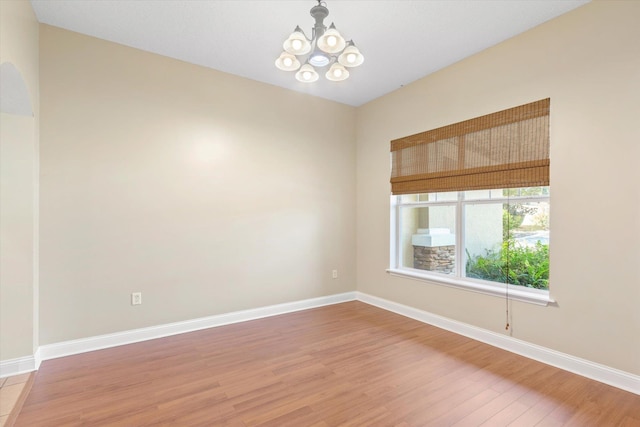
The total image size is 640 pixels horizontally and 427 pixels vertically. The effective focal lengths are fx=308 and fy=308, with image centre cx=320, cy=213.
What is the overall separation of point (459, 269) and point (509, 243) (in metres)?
0.66

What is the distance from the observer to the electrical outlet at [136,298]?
3.12 metres

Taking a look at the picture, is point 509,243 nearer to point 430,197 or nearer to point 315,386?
point 430,197

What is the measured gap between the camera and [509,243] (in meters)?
3.07

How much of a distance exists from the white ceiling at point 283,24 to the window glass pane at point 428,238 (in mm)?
1754

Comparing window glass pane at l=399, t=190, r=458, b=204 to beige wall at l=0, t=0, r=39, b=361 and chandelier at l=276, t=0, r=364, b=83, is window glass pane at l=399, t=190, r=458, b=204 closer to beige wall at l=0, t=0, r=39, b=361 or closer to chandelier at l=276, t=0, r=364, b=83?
chandelier at l=276, t=0, r=364, b=83

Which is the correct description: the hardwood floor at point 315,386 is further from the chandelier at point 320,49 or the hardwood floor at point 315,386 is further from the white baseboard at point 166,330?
the chandelier at point 320,49

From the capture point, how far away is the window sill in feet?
9.05

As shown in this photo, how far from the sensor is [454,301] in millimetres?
3428

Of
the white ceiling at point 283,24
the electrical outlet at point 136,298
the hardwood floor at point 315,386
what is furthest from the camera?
the electrical outlet at point 136,298

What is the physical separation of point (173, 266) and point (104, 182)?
3.50 ft

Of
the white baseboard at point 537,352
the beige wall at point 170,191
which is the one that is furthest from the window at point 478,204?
the beige wall at point 170,191

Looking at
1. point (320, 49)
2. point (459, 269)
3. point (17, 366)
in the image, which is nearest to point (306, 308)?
point (459, 269)

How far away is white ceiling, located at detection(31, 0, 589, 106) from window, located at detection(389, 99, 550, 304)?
757 mm

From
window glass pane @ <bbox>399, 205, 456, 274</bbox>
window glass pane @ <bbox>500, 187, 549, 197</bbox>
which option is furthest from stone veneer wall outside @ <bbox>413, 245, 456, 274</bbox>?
window glass pane @ <bbox>500, 187, 549, 197</bbox>
